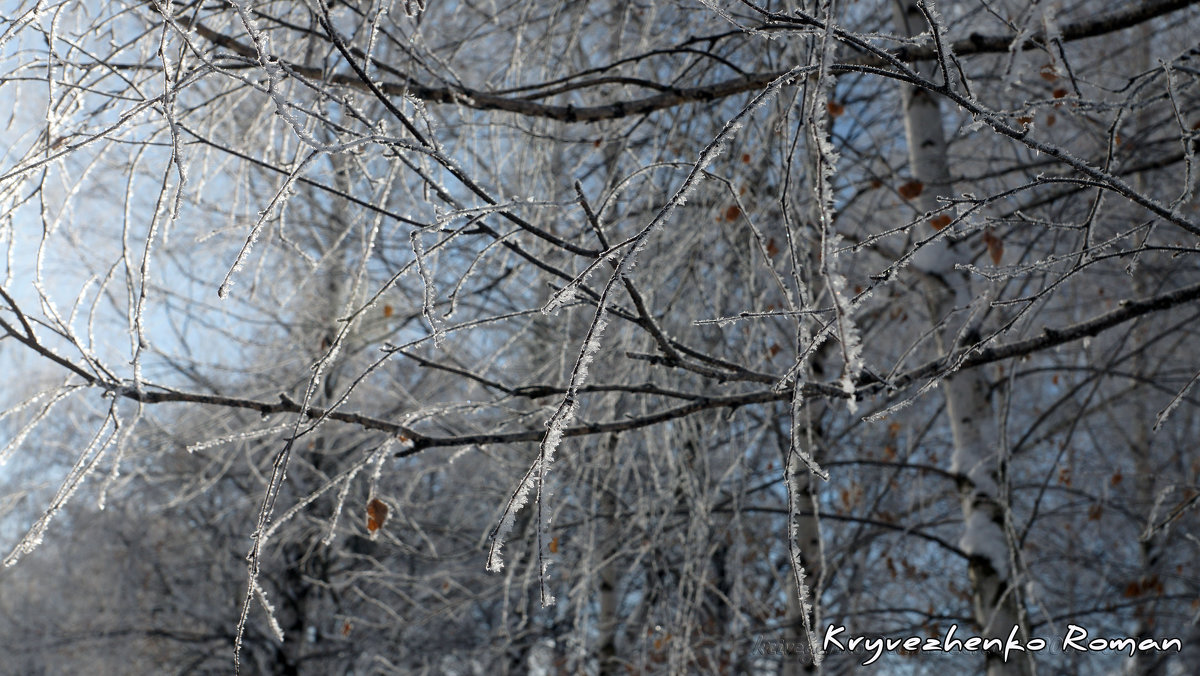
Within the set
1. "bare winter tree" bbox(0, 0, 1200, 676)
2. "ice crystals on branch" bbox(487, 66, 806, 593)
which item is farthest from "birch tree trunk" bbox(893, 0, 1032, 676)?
"ice crystals on branch" bbox(487, 66, 806, 593)

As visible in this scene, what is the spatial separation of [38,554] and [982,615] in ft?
35.6

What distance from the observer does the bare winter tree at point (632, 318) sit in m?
1.09

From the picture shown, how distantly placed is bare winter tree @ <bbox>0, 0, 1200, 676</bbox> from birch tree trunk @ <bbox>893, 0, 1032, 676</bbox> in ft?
0.04

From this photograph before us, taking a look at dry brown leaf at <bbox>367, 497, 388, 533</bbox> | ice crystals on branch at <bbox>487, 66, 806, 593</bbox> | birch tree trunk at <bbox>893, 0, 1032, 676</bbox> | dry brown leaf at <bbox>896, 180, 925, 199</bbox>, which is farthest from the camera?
dry brown leaf at <bbox>896, 180, 925, 199</bbox>

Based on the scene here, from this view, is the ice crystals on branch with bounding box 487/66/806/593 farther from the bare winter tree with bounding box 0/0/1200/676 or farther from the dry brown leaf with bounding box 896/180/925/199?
the dry brown leaf with bounding box 896/180/925/199

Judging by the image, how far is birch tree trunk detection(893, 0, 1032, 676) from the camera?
8.27 feet

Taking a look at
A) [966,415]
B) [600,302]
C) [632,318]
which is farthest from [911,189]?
[600,302]

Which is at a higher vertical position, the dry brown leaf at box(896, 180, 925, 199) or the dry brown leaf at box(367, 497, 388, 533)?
the dry brown leaf at box(896, 180, 925, 199)

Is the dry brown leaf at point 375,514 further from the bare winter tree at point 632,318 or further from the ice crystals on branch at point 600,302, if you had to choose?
the ice crystals on branch at point 600,302

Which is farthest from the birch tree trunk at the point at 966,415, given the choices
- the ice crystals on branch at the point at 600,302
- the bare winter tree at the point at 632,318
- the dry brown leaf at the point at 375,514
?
the ice crystals on branch at the point at 600,302

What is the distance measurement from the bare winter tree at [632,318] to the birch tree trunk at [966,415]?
0.01 metres

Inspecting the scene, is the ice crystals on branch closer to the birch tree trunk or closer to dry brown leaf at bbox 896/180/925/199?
the birch tree trunk

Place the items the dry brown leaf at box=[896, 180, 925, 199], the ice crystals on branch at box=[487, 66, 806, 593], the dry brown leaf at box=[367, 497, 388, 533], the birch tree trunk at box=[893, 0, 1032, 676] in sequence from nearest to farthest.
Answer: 1. the ice crystals on branch at box=[487, 66, 806, 593]
2. the dry brown leaf at box=[367, 497, 388, 533]
3. the birch tree trunk at box=[893, 0, 1032, 676]
4. the dry brown leaf at box=[896, 180, 925, 199]

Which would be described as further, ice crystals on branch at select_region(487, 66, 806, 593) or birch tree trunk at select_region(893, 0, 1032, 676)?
birch tree trunk at select_region(893, 0, 1032, 676)
